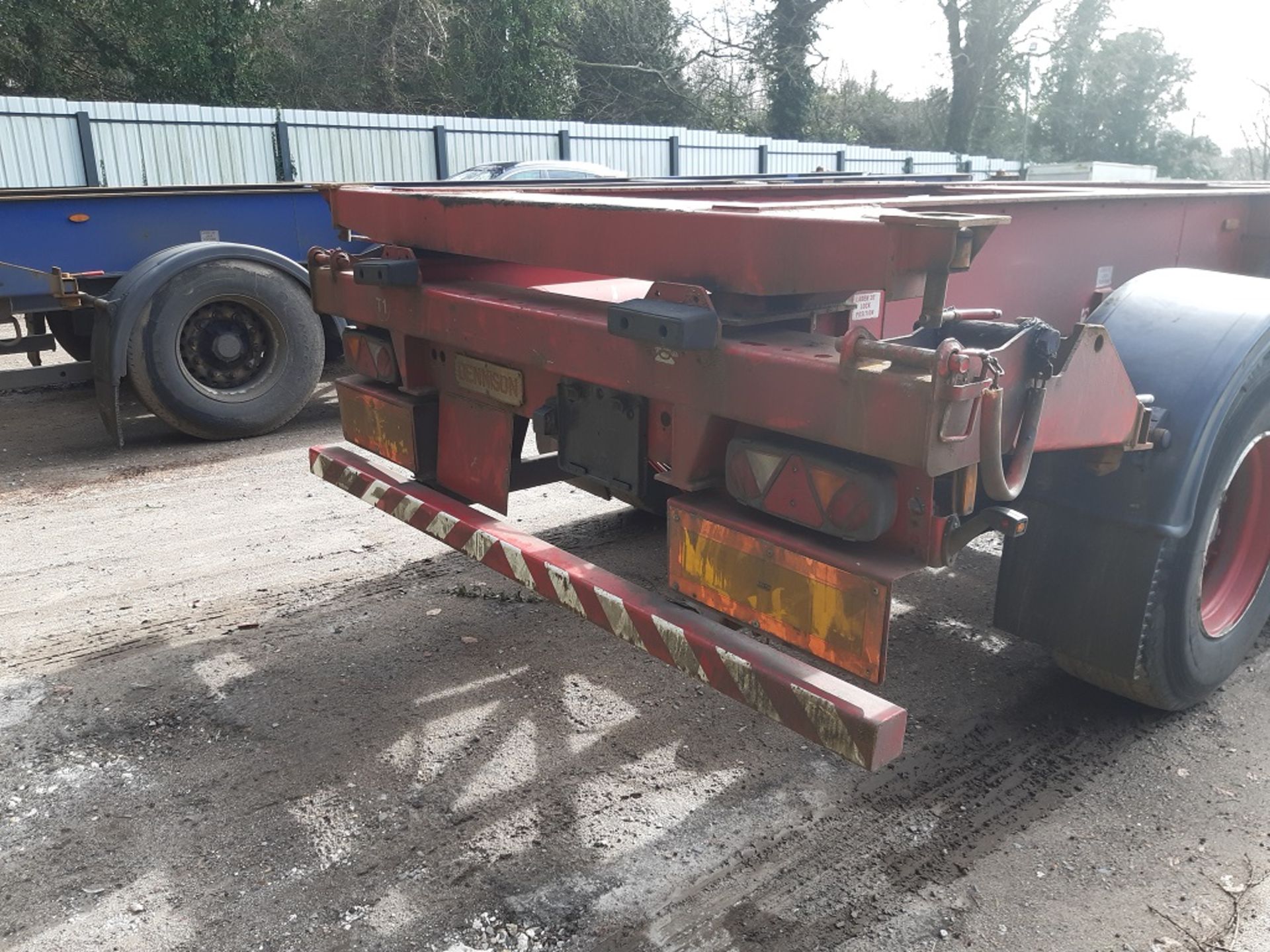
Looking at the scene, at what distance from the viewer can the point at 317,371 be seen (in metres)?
7.16

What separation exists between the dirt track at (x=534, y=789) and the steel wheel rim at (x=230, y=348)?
8.58ft

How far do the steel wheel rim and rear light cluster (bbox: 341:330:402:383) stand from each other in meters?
3.45

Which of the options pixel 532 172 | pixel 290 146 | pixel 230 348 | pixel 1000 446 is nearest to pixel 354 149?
pixel 290 146

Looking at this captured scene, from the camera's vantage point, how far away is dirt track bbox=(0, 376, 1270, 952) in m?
2.48

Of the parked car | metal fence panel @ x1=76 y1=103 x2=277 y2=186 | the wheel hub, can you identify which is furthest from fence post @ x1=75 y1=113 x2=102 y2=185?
the wheel hub

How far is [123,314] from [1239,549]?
6001mm

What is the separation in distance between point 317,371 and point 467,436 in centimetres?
408

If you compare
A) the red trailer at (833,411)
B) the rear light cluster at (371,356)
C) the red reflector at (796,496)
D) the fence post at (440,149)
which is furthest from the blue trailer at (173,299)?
the fence post at (440,149)

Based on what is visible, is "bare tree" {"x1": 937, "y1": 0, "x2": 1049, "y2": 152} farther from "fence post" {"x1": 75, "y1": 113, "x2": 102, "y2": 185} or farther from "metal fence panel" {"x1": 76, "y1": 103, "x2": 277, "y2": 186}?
"fence post" {"x1": 75, "y1": 113, "x2": 102, "y2": 185}

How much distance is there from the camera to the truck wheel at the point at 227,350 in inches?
257

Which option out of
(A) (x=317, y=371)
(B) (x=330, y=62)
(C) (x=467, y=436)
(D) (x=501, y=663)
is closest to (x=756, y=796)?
(D) (x=501, y=663)

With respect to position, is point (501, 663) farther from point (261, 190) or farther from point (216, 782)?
point (261, 190)

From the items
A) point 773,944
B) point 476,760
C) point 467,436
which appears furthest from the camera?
point 467,436

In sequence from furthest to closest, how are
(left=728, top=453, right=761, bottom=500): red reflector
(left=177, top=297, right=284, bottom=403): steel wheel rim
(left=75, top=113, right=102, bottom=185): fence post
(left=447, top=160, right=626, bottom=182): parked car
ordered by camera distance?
(left=75, top=113, right=102, bottom=185): fence post, (left=447, top=160, right=626, bottom=182): parked car, (left=177, top=297, right=284, bottom=403): steel wheel rim, (left=728, top=453, right=761, bottom=500): red reflector
